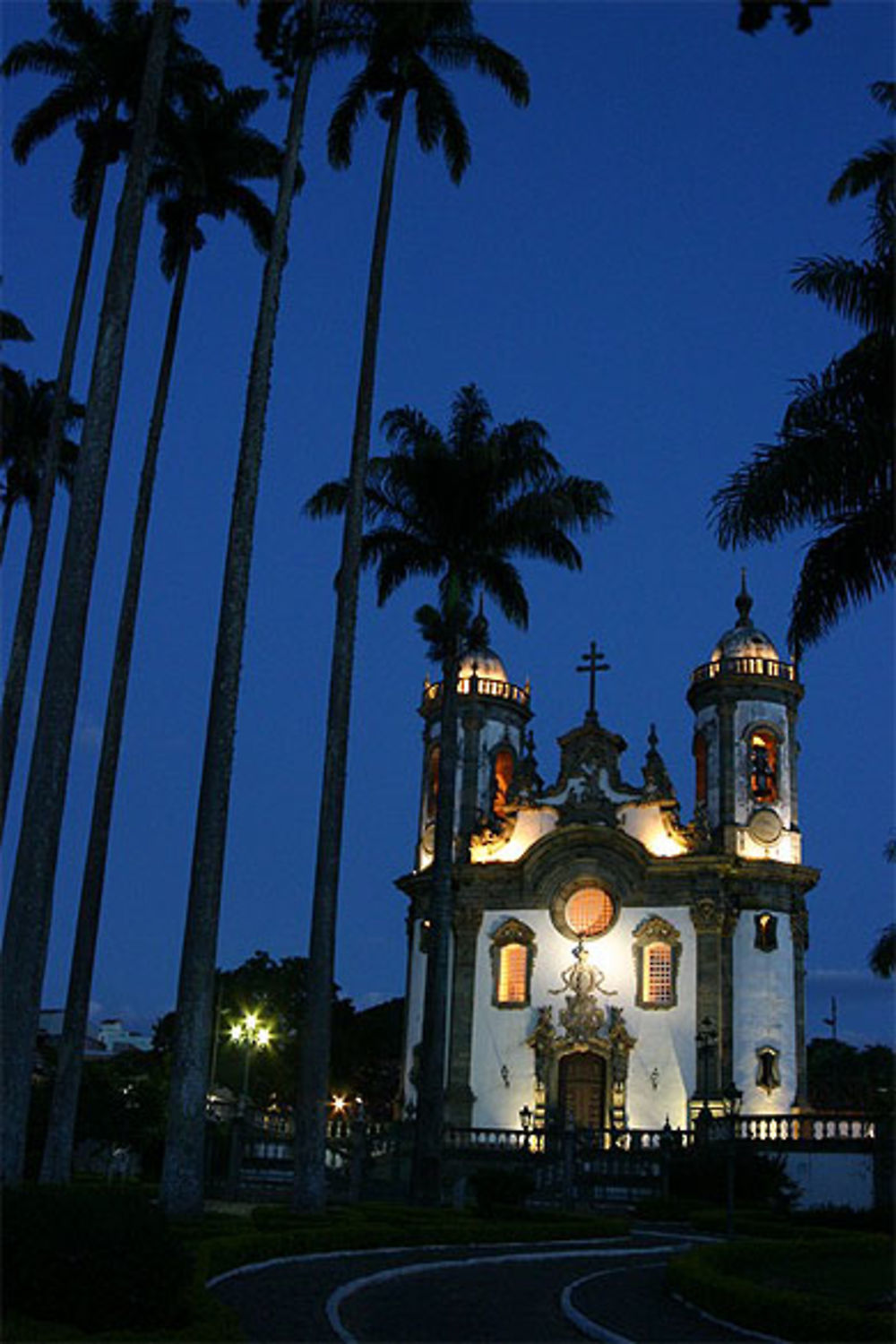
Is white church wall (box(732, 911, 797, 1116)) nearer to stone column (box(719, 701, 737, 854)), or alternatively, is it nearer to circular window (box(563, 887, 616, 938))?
stone column (box(719, 701, 737, 854))

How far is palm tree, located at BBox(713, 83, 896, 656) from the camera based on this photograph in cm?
2191

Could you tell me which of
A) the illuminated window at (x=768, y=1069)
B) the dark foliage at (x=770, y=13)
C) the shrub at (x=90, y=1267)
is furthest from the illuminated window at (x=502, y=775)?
the dark foliage at (x=770, y=13)

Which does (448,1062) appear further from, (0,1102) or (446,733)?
(0,1102)

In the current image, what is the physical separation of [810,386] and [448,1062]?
112 feet

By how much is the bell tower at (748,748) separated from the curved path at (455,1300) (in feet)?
103

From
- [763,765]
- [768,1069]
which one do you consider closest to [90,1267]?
[768,1069]

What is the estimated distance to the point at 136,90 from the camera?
93.2 feet

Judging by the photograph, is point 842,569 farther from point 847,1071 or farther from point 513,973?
point 847,1071

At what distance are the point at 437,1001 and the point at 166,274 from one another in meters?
16.9

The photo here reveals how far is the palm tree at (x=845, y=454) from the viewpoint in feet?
71.9

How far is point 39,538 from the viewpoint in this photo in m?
29.3

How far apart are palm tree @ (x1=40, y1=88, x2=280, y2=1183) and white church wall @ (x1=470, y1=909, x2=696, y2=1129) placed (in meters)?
26.7

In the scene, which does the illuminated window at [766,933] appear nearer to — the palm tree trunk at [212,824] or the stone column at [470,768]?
the stone column at [470,768]

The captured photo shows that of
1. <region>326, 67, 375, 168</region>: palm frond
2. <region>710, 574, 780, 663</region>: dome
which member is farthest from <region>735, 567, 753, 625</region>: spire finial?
<region>326, 67, 375, 168</region>: palm frond
